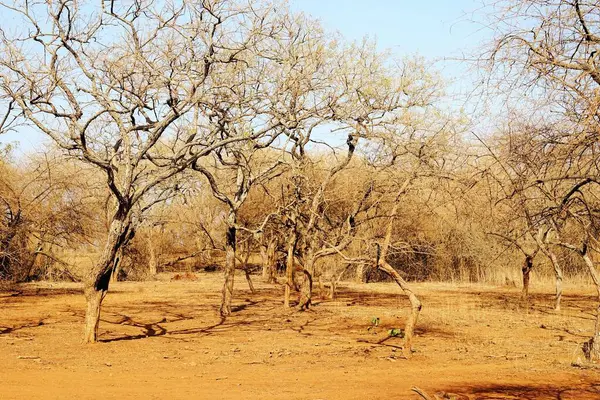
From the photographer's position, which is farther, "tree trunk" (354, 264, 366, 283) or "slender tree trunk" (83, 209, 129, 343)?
"tree trunk" (354, 264, 366, 283)

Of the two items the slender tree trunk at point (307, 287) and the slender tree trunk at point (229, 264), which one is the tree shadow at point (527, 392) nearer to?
the slender tree trunk at point (229, 264)

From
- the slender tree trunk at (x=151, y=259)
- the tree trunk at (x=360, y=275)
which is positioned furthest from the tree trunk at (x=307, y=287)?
the slender tree trunk at (x=151, y=259)

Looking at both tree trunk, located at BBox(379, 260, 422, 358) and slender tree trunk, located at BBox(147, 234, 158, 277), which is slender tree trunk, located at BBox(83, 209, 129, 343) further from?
slender tree trunk, located at BBox(147, 234, 158, 277)

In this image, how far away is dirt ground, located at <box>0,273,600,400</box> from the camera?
8.43 m

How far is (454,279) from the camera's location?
33.2 metres

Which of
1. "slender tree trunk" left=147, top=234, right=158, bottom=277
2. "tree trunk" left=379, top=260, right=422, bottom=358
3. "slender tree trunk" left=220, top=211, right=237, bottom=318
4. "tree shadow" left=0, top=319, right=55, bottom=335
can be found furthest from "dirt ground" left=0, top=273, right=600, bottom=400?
"slender tree trunk" left=147, top=234, right=158, bottom=277

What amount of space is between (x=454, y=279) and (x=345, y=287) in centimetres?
764

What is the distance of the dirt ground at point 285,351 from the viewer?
8.43m

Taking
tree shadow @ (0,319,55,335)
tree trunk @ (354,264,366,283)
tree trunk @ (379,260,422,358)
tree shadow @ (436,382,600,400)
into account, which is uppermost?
tree trunk @ (354,264,366,283)

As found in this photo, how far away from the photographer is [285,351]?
1193 cm

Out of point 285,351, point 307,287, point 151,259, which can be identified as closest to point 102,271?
point 285,351

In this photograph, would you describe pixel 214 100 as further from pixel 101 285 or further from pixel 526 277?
pixel 526 277

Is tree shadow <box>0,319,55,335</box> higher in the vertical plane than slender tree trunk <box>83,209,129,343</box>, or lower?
lower

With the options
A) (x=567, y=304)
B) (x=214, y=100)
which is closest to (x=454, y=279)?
(x=567, y=304)
